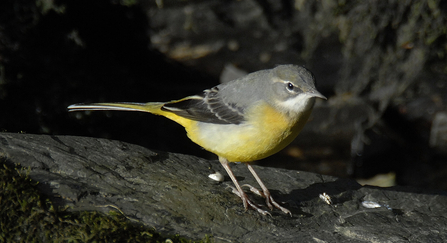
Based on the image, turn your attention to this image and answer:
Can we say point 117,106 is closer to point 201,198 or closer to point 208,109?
point 208,109

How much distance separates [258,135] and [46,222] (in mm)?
2497

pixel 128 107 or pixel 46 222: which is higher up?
pixel 128 107

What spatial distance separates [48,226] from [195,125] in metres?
2.52

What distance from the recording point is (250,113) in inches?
201

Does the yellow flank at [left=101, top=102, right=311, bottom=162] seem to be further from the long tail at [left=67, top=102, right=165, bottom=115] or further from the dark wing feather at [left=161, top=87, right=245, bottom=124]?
the long tail at [left=67, top=102, right=165, bottom=115]

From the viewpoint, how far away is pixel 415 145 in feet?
33.5

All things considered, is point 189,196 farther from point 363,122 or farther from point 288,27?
point 363,122

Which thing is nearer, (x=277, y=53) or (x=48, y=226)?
(x=48, y=226)

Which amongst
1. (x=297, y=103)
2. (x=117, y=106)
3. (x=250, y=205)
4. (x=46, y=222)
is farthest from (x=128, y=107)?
(x=46, y=222)

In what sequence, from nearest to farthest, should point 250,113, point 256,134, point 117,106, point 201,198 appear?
point 201,198, point 256,134, point 250,113, point 117,106

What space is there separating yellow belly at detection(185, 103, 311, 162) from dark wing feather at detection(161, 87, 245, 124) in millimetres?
169

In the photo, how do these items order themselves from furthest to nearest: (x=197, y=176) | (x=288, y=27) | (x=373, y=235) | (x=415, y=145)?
1. (x=415, y=145)
2. (x=288, y=27)
3. (x=197, y=176)
4. (x=373, y=235)

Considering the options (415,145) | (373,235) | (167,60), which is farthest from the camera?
(415,145)

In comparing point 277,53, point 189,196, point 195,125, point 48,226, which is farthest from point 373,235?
point 277,53
